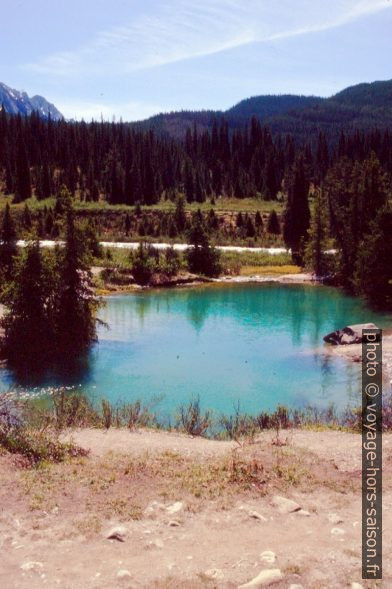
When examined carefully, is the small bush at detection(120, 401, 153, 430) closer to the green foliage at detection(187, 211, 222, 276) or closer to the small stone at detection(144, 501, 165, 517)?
the small stone at detection(144, 501, 165, 517)

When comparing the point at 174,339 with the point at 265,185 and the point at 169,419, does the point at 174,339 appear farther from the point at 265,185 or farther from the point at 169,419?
the point at 265,185

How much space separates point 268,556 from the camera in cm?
1023

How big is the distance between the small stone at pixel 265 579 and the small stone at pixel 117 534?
262 cm

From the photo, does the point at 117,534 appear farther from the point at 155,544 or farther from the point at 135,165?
the point at 135,165

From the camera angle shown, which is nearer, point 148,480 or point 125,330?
point 148,480

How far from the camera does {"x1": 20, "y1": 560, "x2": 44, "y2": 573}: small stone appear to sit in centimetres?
981

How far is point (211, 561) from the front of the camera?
33.3ft

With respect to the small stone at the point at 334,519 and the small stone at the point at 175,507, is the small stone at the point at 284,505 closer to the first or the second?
the small stone at the point at 334,519

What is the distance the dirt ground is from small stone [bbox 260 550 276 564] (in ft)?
0.10

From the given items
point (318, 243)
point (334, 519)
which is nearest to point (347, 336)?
point (334, 519)

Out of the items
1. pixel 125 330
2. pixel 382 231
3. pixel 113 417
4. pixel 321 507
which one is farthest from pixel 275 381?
pixel 382 231

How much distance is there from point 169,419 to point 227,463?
8841 mm

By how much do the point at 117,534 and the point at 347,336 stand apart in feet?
94.1

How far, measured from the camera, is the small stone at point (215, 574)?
9.59 metres
